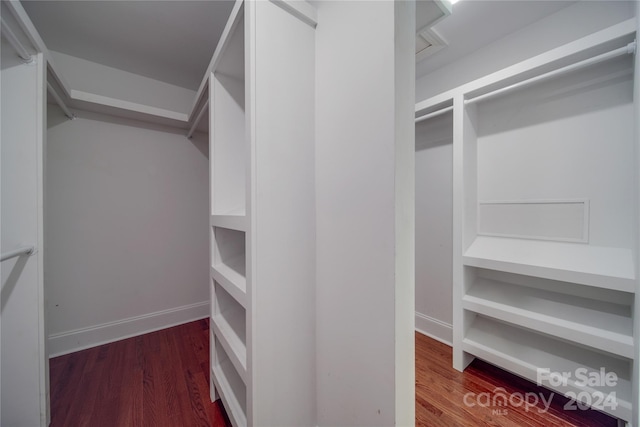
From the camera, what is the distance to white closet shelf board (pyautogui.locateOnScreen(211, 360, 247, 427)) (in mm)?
1022

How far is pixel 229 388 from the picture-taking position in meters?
1.17

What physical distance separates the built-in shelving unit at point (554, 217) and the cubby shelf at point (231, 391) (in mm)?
1452

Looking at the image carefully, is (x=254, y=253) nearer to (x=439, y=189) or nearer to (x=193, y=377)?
(x=193, y=377)

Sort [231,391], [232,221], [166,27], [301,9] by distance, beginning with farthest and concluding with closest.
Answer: [166,27]
[231,391]
[232,221]
[301,9]

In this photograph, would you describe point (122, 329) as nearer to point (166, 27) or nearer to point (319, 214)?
point (319, 214)

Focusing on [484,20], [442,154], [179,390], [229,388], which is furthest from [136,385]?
[484,20]

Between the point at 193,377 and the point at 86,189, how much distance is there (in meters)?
1.79

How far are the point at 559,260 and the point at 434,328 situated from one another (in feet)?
3.65

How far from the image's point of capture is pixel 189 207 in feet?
7.75

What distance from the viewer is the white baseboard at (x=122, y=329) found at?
177cm

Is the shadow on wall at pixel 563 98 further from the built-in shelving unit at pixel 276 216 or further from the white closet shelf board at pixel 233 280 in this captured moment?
the white closet shelf board at pixel 233 280

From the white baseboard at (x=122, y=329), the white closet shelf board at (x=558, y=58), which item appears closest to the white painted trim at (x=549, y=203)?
the white closet shelf board at (x=558, y=58)

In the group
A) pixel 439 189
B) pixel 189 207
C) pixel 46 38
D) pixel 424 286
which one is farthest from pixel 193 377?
pixel 46 38

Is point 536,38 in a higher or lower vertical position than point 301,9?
A: higher
